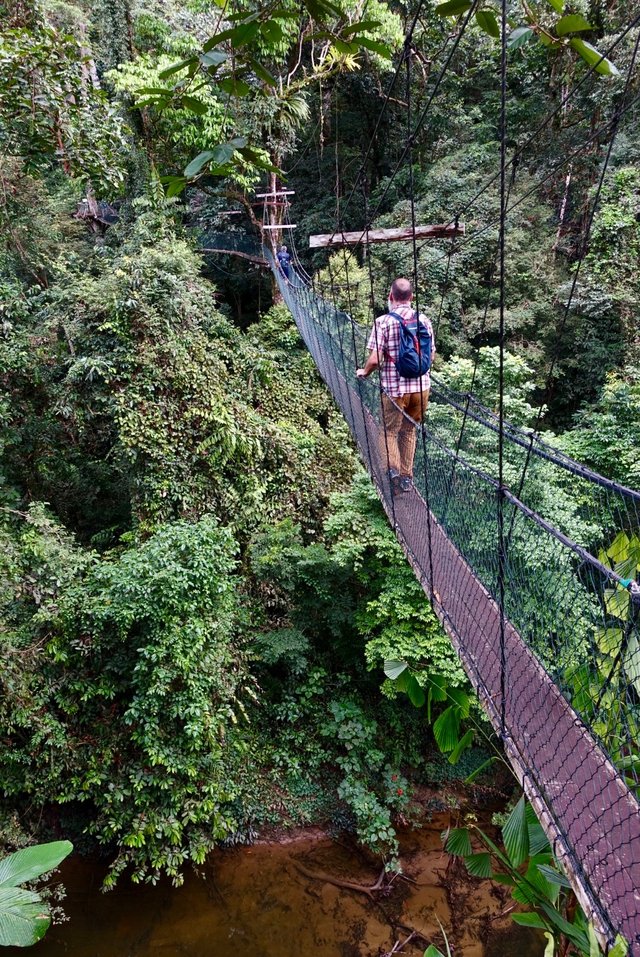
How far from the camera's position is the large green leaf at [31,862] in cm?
52

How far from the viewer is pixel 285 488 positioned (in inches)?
167

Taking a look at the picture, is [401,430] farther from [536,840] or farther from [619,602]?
[536,840]

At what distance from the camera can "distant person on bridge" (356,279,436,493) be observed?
1.88 metres

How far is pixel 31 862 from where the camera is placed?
56 cm

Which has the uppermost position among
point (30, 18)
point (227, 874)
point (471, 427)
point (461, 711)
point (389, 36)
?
point (389, 36)

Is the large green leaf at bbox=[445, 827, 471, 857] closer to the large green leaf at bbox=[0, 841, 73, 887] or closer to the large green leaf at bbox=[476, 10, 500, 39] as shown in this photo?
the large green leaf at bbox=[0, 841, 73, 887]

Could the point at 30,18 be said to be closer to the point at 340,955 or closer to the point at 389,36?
the point at 389,36

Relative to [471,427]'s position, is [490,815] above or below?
below

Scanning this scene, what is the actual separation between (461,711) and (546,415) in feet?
14.7

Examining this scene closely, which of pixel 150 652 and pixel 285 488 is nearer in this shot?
pixel 150 652

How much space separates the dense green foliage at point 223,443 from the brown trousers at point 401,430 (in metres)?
0.41

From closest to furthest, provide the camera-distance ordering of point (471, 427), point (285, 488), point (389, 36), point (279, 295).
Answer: point (471, 427) < point (285, 488) < point (389, 36) < point (279, 295)

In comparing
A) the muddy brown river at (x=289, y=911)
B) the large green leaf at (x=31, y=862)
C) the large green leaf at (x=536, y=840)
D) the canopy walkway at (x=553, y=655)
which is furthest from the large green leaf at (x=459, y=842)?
the muddy brown river at (x=289, y=911)

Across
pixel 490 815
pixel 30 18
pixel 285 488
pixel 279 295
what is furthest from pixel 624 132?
pixel 490 815
